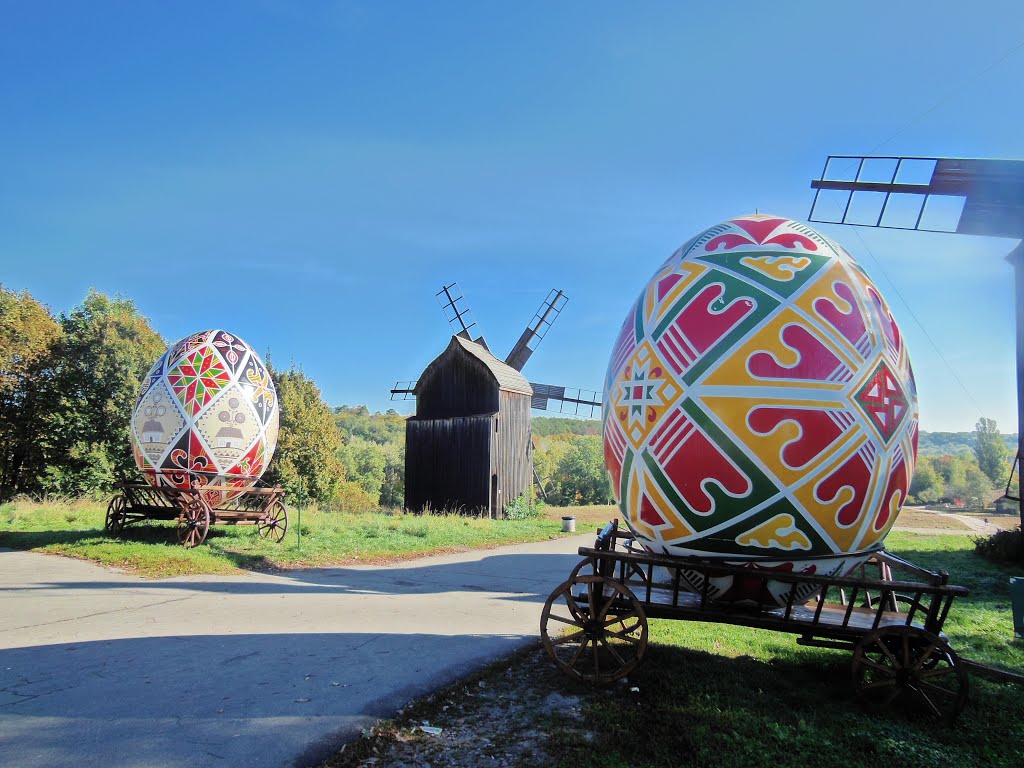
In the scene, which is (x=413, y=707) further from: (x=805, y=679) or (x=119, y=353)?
(x=119, y=353)

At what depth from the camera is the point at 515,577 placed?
9969 mm

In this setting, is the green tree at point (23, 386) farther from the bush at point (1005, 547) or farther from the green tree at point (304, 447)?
the bush at point (1005, 547)

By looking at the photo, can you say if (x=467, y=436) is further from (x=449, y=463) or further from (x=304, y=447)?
(x=304, y=447)

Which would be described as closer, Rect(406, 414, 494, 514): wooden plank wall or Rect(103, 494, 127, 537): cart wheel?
Rect(103, 494, 127, 537): cart wheel

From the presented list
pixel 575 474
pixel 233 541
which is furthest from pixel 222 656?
pixel 575 474

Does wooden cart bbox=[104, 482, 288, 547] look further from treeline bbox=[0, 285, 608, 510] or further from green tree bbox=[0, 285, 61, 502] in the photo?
green tree bbox=[0, 285, 61, 502]

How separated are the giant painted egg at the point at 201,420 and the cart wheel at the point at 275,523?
1150 mm

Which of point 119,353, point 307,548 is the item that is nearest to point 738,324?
point 307,548

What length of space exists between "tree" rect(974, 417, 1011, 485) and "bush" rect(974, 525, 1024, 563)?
192 feet

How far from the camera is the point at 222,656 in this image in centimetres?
510

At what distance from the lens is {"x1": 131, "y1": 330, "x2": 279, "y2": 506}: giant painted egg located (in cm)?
1140

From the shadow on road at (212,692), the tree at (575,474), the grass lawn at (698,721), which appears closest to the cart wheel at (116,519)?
the shadow on road at (212,692)

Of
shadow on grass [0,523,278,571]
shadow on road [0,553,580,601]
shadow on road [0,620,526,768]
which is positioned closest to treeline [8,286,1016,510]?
shadow on grass [0,523,278,571]

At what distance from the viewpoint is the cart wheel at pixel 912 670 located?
13.3 ft
